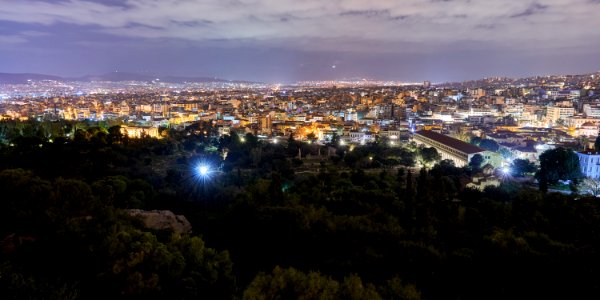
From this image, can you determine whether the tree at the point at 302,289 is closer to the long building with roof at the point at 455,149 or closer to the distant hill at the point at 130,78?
the long building with roof at the point at 455,149

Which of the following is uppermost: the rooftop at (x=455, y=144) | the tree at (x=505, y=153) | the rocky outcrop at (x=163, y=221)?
the rocky outcrop at (x=163, y=221)

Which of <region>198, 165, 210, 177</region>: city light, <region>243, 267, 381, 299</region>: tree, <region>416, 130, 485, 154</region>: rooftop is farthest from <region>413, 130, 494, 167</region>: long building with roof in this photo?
<region>243, 267, 381, 299</region>: tree

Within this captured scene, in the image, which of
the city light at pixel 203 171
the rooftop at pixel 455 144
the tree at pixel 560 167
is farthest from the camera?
the rooftop at pixel 455 144

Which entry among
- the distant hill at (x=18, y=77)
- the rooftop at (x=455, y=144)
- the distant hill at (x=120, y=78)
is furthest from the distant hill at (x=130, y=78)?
the rooftop at (x=455, y=144)

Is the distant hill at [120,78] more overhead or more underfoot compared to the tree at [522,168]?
more overhead

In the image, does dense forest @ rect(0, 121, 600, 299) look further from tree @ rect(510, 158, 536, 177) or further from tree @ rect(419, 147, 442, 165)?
tree @ rect(419, 147, 442, 165)

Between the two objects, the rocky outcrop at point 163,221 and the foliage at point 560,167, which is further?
the foliage at point 560,167

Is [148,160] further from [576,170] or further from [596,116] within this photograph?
[596,116]
